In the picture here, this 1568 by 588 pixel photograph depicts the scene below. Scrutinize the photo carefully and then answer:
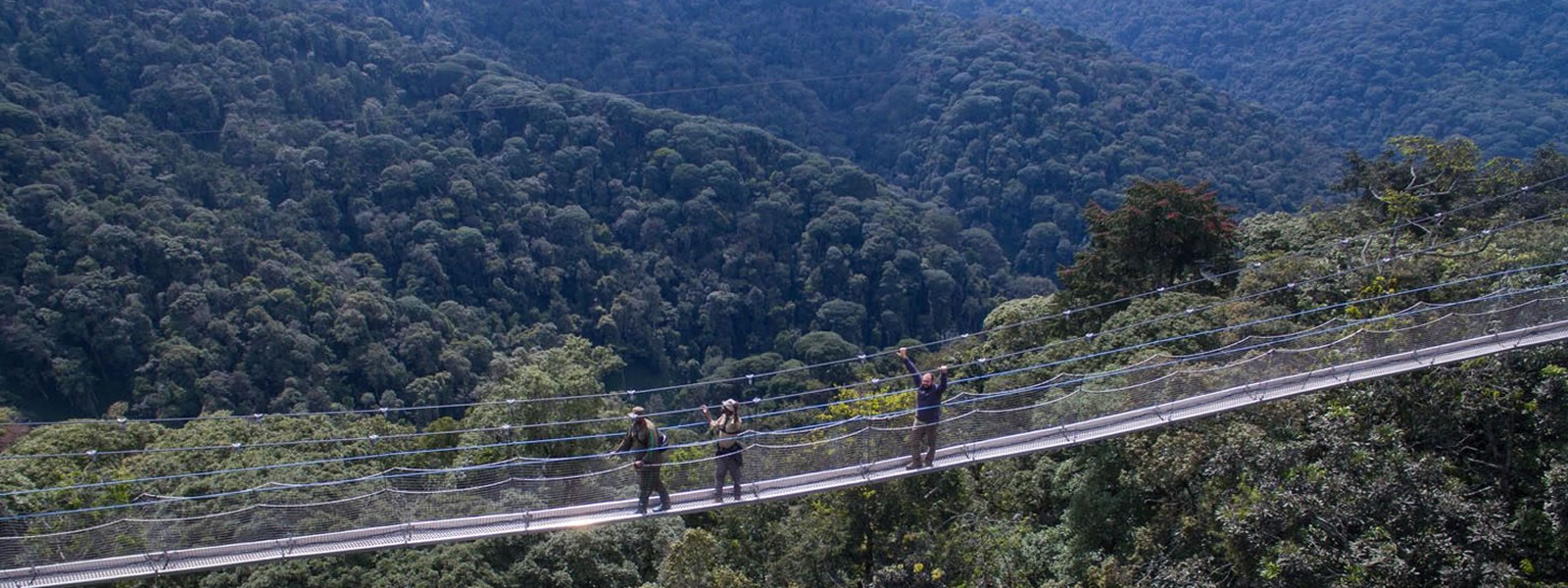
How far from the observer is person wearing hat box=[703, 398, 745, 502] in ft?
35.1

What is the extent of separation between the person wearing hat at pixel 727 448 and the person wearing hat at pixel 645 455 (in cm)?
49

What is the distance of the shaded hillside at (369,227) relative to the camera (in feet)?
129

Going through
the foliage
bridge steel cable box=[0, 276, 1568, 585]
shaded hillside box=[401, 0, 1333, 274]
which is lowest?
shaded hillside box=[401, 0, 1333, 274]

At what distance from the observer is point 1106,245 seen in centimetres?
2384

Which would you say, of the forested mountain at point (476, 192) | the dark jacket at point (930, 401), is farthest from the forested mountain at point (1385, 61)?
the dark jacket at point (930, 401)

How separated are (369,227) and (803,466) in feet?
150

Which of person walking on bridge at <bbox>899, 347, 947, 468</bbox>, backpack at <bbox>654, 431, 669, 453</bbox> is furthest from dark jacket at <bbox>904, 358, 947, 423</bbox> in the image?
backpack at <bbox>654, 431, 669, 453</bbox>

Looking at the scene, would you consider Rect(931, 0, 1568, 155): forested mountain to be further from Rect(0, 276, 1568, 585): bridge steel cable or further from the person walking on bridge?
the person walking on bridge

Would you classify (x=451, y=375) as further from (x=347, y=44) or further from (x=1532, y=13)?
(x=1532, y=13)

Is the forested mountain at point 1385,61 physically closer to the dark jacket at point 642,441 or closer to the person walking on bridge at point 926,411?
the person walking on bridge at point 926,411

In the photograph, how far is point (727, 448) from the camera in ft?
35.9

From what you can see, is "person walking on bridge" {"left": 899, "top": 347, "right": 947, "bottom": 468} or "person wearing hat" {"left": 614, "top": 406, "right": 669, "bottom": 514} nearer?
"person wearing hat" {"left": 614, "top": 406, "right": 669, "bottom": 514}

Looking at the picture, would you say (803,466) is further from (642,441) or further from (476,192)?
(476,192)

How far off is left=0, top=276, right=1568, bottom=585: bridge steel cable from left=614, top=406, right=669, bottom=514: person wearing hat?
0.87ft
